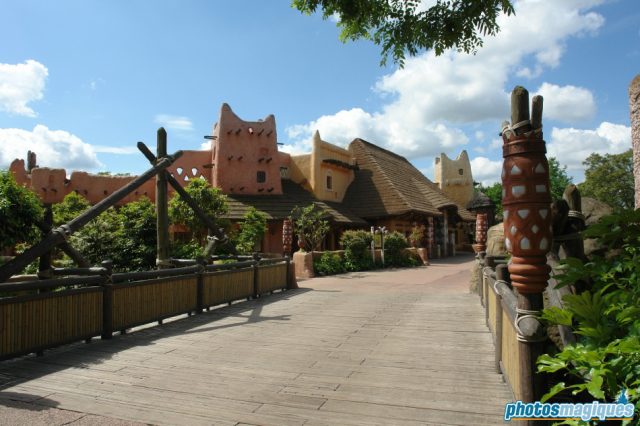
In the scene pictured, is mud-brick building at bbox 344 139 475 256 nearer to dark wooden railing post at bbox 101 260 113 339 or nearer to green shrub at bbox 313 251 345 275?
green shrub at bbox 313 251 345 275

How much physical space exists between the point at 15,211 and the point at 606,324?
6.81 meters

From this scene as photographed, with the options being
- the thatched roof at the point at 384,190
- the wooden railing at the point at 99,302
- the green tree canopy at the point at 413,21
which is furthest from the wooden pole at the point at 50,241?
the thatched roof at the point at 384,190

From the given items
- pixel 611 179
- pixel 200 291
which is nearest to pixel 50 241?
pixel 200 291

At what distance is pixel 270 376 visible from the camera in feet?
17.0

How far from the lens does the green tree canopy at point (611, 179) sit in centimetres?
4078

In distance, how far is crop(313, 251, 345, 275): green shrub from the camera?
20.9 m

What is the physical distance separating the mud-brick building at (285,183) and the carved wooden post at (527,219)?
21936 mm

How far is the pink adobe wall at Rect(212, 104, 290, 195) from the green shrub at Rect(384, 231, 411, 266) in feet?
25.5

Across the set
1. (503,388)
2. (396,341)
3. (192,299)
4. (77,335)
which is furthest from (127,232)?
(503,388)

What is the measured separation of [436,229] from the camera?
34.6 meters

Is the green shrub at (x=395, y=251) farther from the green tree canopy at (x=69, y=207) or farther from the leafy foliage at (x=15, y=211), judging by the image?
the leafy foliage at (x=15, y=211)

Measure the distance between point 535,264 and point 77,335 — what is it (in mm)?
6296

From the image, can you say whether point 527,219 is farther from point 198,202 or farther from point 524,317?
point 198,202

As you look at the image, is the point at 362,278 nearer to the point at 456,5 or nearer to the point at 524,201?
the point at 456,5
